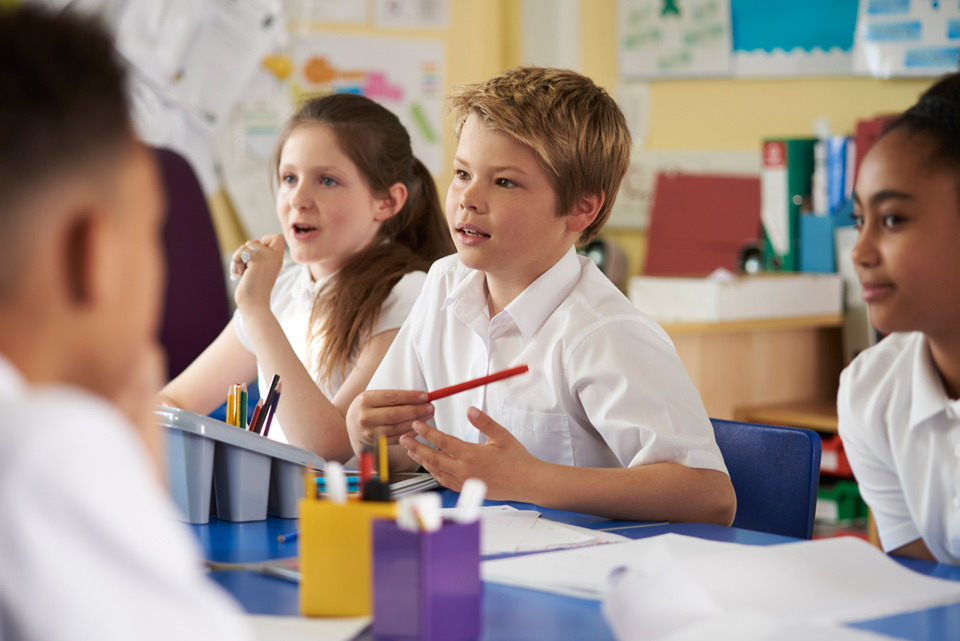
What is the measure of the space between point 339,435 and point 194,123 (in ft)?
4.88

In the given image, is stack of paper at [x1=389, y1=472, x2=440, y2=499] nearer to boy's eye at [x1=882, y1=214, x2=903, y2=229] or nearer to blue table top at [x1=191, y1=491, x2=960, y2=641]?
blue table top at [x1=191, y1=491, x2=960, y2=641]

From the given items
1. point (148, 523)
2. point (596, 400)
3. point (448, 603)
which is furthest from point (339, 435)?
point (148, 523)

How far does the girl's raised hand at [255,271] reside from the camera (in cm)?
135

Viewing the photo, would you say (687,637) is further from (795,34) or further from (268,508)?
(795,34)

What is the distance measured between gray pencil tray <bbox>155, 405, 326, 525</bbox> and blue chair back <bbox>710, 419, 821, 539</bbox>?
503 mm

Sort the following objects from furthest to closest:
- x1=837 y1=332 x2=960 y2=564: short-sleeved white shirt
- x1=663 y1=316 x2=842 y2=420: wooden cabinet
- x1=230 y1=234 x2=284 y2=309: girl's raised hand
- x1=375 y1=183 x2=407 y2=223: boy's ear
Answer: x1=663 y1=316 x2=842 y2=420: wooden cabinet
x1=375 y1=183 x2=407 y2=223: boy's ear
x1=230 y1=234 x2=284 y2=309: girl's raised hand
x1=837 y1=332 x2=960 y2=564: short-sleeved white shirt

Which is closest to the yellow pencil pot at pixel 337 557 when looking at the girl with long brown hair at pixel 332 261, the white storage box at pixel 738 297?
the girl with long brown hair at pixel 332 261

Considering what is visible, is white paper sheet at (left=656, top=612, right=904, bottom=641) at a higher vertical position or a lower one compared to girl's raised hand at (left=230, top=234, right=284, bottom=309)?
lower

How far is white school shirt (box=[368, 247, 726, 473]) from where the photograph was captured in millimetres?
1014

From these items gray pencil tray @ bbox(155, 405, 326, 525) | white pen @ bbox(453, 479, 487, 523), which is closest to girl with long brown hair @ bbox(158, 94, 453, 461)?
gray pencil tray @ bbox(155, 405, 326, 525)

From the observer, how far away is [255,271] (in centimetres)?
135

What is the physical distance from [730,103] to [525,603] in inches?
88.3

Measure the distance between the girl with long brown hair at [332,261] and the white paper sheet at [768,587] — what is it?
720mm

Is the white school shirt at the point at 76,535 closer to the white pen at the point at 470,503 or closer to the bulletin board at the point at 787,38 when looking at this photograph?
the white pen at the point at 470,503
